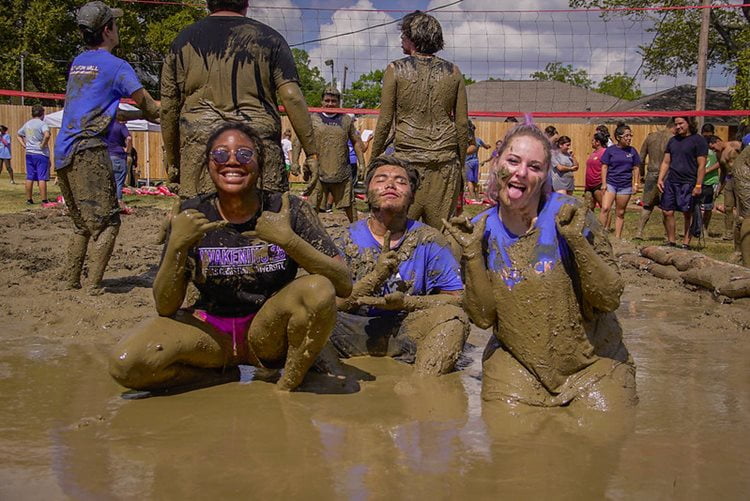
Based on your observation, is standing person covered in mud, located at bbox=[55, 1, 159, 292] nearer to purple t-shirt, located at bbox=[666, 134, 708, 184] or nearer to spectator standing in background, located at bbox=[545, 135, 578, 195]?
spectator standing in background, located at bbox=[545, 135, 578, 195]

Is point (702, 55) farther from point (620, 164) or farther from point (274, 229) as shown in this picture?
point (274, 229)

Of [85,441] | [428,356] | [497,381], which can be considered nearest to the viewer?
[85,441]

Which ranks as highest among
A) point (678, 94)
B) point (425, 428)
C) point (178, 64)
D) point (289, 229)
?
point (678, 94)

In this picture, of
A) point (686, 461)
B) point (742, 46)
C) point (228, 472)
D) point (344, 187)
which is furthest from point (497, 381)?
point (742, 46)

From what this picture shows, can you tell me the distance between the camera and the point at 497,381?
4.07 meters

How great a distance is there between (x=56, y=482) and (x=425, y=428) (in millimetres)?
1563

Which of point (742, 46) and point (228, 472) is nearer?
point (228, 472)

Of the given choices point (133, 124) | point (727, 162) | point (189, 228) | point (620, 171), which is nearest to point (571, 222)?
point (189, 228)

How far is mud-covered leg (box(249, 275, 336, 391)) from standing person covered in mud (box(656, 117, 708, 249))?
8.45 m

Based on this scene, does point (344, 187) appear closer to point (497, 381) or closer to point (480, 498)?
point (497, 381)

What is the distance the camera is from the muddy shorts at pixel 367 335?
5078 mm

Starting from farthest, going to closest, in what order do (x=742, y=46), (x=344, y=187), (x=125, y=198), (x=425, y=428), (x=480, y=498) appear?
(x=742, y=46) → (x=125, y=198) → (x=344, y=187) → (x=425, y=428) → (x=480, y=498)

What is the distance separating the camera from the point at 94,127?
6.37 m

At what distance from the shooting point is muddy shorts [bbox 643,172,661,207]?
12.1 meters
